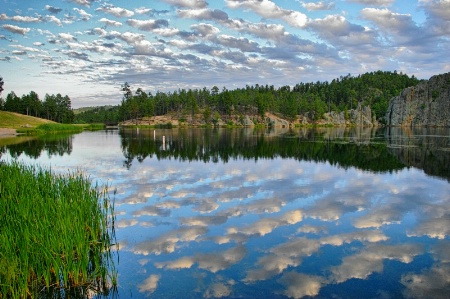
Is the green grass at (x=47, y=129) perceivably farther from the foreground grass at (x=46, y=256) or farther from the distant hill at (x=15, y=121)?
the foreground grass at (x=46, y=256)

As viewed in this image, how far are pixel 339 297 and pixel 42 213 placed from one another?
1026 cm

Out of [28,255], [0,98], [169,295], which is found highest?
[0,98]

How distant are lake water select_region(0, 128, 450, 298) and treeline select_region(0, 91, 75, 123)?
14887cm

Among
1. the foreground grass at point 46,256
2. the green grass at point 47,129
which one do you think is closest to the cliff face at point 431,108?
the green grass at point 47,129

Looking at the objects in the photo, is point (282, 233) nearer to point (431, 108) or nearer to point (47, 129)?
point (47, 129)

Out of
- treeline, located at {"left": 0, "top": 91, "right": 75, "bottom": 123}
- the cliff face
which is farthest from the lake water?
the cliff face

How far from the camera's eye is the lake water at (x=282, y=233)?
38.4ft

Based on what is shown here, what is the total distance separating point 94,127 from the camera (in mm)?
148250

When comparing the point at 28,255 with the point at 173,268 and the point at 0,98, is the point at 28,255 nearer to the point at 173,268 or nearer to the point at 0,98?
the point at 173,268

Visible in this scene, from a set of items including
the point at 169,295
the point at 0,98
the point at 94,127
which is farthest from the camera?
the point at 0,98

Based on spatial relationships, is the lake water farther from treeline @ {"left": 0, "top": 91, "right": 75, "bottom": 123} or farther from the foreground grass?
treeline @ {"left": 0, "top": 91, "right": 75, "bottom": 123}

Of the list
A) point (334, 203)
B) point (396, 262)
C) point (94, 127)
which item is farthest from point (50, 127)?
point (396, 262)

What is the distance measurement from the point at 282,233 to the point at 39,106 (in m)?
174

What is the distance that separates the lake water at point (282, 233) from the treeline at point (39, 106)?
149 metres
